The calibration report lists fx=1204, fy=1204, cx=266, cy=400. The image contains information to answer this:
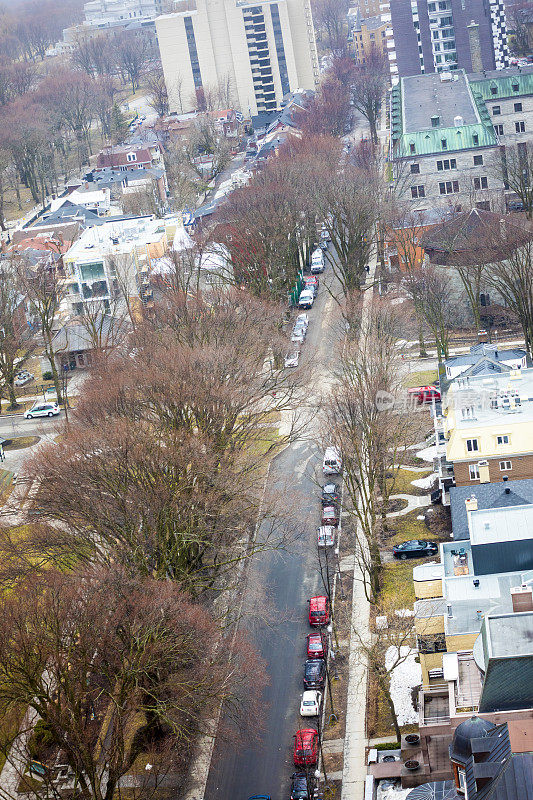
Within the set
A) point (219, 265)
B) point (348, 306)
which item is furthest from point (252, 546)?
point (219, 265)

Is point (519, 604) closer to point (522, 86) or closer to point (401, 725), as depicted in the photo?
point (401, 725)

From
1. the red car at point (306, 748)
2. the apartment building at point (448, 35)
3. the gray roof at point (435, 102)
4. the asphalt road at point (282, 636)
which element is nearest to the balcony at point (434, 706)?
the red car at point (306, 748)

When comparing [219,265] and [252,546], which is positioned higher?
[219,265]

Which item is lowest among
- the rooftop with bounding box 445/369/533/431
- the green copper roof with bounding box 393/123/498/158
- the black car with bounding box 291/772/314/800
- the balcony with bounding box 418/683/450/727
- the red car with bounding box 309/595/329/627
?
the black car with bounding box 291/772/314/800

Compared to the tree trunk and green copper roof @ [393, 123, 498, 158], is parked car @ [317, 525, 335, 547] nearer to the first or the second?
the tree trunk

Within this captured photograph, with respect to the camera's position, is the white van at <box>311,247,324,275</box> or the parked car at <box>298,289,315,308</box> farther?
the white van at <box>311,247,324,275</box>

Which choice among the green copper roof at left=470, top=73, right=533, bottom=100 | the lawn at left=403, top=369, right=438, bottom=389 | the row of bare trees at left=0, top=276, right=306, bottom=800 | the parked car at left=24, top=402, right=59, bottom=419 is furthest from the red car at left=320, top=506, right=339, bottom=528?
the green copper roof at left=470, top=73, right=533, bottom=100
